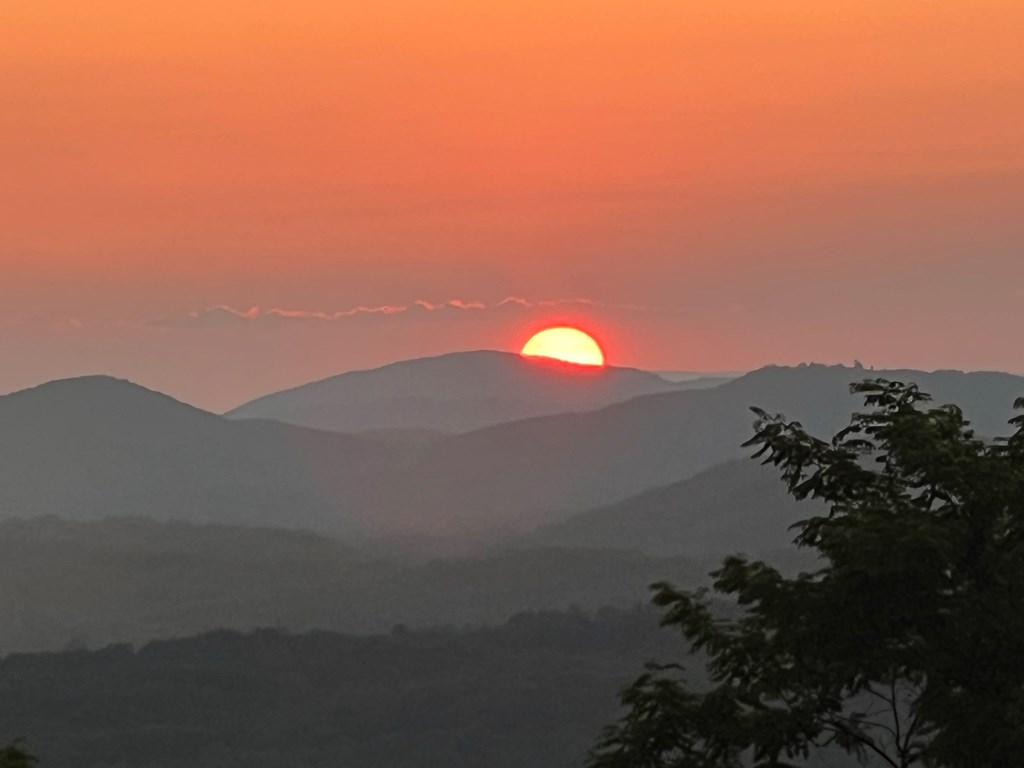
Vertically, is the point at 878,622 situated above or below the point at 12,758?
above

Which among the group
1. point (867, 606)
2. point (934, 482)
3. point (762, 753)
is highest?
point (934, 482)

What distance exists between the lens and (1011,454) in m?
23.5

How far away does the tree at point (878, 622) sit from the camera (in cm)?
2167

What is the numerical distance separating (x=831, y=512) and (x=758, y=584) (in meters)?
1.33

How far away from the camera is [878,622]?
22.2 m

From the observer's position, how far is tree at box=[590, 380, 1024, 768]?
2167 centimetres

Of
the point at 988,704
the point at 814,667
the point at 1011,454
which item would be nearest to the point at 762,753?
the point at 814,667

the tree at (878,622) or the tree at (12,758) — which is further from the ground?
the tree at (878,622)

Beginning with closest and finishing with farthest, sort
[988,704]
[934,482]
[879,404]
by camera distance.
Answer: [988,704] → [934,482] → [879,404]

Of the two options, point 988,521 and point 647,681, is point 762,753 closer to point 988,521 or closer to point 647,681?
point 647,681

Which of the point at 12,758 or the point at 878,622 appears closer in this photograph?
the point at 878,622

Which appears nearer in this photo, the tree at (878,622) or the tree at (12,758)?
the tree at (878,622)

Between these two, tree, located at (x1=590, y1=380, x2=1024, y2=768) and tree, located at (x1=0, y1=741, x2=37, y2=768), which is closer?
tree, located at (x1=590, y1=380, x2=1024, y2=768)

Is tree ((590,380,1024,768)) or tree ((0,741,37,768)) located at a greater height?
tree ((590,380,1024,768))
